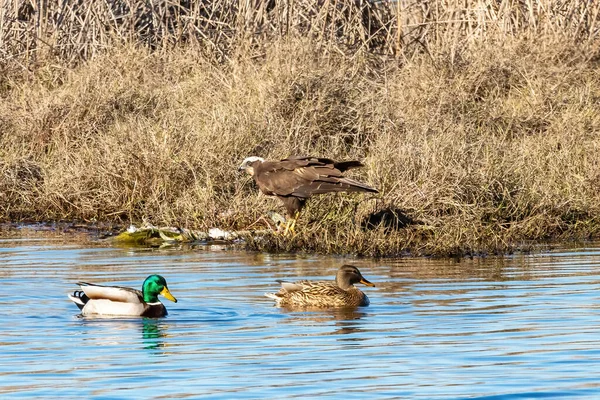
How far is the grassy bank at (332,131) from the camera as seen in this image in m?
13.3

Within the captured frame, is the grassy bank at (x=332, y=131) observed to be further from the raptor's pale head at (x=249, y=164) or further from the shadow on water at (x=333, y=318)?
the shadow on water at (x=333, y=318)

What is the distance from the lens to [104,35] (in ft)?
63.1

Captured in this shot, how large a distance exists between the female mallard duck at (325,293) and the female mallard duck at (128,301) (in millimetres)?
834

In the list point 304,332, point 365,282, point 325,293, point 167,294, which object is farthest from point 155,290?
point 365,282

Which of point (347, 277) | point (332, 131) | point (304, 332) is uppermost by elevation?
point (332, 131)

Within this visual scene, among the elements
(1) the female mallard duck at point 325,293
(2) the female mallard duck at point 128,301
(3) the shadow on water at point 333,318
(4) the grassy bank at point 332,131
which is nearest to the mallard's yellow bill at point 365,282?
(1) the female mallard duck at point 325,293

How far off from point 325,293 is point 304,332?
3.85ft

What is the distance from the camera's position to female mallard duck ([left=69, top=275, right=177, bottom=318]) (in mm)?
9781

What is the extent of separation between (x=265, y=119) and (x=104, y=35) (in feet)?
14.2

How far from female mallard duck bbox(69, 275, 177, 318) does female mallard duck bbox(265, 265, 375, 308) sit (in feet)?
2.74

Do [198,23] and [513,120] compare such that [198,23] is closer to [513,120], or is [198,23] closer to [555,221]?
[513,120]

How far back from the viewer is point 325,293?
10.2 metres

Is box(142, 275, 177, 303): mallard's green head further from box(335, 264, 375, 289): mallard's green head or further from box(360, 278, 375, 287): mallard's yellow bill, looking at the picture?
box(360, 278, 375, 287): mallard's yellow bill

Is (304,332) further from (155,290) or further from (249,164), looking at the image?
(249,164)
